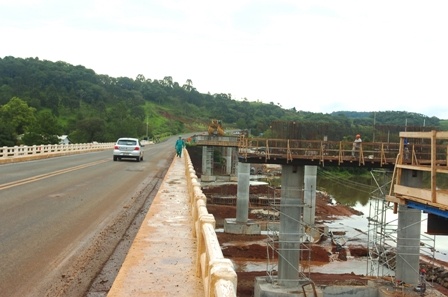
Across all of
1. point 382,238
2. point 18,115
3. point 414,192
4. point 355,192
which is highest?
point 18,115

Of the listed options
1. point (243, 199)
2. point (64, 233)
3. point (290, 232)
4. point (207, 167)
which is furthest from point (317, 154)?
point (207, 167)

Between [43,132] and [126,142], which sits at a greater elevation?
[43,132]

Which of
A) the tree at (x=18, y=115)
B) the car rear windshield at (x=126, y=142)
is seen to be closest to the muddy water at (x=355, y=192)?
the car rear windshield at (x=126, y=142)

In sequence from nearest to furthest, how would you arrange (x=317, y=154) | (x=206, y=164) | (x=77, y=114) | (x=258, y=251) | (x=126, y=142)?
(x=317, y=154)
(x=258, y=251)
(x=126, y=142)
(x=206, y=164)
(x=77, y=114)

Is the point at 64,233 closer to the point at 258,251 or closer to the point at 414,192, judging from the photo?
the point at 414,192

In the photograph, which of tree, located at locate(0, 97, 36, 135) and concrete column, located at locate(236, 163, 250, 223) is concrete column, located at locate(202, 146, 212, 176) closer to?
concrete column, located at locate(236, 163, 250, 223)

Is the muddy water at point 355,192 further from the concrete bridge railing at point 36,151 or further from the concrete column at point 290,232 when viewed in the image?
the concrete bridge railing at point 36,151

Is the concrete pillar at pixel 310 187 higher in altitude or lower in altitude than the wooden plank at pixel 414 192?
lower

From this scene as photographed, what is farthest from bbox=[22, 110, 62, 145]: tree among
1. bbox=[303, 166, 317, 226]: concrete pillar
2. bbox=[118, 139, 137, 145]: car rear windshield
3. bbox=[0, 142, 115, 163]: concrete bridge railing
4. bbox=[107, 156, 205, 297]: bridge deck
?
bbox=[107, 156, 205, 297]: bridge deck

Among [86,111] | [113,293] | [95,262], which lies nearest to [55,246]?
[95,262]

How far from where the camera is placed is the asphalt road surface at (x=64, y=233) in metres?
7.00

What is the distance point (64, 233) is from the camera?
1010cm

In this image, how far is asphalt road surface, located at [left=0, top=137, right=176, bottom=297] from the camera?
7.00 meters

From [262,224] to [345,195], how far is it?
34.0 meters
